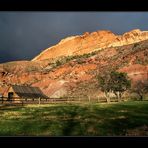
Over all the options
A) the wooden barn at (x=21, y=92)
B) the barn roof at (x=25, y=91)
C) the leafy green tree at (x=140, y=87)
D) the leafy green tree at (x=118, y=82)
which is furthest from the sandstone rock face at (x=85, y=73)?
the leafy green tree at (x=118, y=82)

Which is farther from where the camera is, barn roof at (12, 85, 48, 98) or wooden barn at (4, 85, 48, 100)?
barn roof at (12, 85, 48, 98)

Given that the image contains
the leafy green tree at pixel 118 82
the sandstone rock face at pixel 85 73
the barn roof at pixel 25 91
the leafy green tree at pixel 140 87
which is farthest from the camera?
the sandstone rock face at pixel 85 73

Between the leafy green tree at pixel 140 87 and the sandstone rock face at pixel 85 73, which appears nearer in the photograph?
the leafy green tree at pixel 140 87

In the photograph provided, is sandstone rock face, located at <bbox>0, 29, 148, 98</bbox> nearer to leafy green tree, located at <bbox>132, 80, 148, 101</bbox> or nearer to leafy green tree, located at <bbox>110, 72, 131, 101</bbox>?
leafy green tree, located at <bbox>132, 80, 148, 101</bbox>

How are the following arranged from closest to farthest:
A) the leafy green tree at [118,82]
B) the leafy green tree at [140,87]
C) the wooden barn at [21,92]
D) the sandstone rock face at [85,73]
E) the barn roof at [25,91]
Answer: the wooden barn at [21,92], the barn roof at [25,91], the leafy green tree at [118,82], the leafy green tree at [140,87], the sandstone rock face at [85,73]

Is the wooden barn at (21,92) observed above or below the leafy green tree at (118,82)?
below

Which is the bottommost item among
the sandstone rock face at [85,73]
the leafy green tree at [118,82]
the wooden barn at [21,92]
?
the wooden barn at [21,92]

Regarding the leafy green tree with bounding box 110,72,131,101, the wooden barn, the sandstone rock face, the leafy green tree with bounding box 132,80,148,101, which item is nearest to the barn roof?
the wooden barn

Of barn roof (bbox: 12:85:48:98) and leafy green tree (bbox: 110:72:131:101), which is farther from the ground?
leafy green tree (bbox: 110:72:131:101)

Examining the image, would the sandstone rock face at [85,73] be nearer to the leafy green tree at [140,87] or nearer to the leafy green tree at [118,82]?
the leafy green tree at [140,87]

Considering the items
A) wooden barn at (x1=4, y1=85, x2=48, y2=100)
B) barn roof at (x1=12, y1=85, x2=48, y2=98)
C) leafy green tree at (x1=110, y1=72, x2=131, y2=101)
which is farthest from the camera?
leafy green tree at (x1=110, y1=72, x2=131, y2=101)
